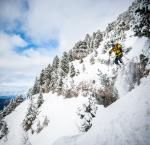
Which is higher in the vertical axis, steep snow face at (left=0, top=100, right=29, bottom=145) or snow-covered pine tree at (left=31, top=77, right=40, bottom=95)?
snow-covered pine tree at (left=31, top=77, right=40, bottom=95)

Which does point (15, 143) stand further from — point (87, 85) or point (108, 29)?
point (108, 29)

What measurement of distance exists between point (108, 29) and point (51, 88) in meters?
37.5

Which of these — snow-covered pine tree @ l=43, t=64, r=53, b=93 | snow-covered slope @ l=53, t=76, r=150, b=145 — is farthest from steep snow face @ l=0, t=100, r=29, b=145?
snow-covered slope @ l=53, t=76, r=150, b=145

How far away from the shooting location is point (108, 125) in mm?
9484

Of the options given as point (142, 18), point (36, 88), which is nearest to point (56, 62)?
point (36, 88)

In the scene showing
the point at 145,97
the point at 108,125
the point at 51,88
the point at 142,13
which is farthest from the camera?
the point at 51,88

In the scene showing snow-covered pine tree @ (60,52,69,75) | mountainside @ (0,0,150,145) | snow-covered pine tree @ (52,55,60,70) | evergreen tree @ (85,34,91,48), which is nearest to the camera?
mountainside @ (0,0,150,145)

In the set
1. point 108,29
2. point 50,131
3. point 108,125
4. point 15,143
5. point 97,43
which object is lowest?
point 15,143

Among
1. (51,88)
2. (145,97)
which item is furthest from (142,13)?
(51,88)

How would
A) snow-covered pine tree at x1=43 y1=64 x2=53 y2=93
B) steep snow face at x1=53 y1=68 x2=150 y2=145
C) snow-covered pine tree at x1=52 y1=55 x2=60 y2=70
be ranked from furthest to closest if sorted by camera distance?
1. snow-covered pine tree at x1=52 y1=55 x2=60 y2=70
2. snow-covered pine tree at x1=43 y1=64 x2=53 y2=93
3. steep snow face at x1=53 y1=68 x2=150 y2=145

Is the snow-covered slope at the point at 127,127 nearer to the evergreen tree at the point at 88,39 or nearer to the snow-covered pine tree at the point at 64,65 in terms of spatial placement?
the snow-covered pine tree at the point at 64,65

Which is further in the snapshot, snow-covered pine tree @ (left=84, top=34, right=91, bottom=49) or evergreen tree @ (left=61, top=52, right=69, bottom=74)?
snow-covered pine tree @ (left=84, top=34, right=91, bottom=49)

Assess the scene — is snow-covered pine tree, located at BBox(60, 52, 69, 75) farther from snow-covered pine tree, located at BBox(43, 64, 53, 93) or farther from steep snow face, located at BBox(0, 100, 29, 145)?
steep snow face, located at BBox(0, 100, 29, 145)

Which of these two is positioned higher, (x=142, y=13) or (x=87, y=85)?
(x=142, y=13)
